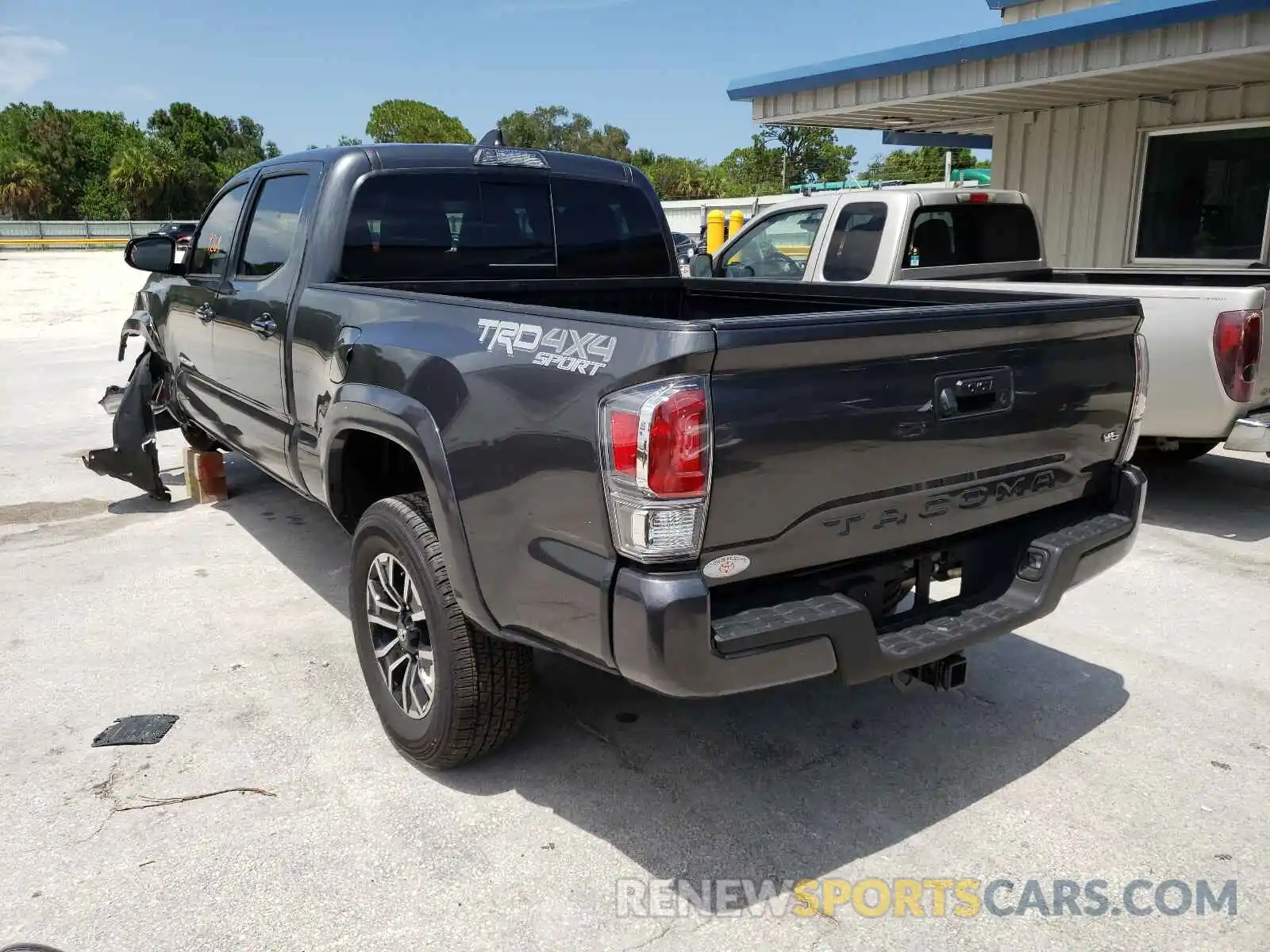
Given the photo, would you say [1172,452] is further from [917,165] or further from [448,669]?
[917,165]

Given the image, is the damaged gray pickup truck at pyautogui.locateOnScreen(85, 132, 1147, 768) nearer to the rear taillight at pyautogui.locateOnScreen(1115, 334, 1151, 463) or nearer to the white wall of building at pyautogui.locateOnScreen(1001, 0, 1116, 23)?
the rear taillight at pyautogui.locateOnScreen(1115, 334, 1151, 463)

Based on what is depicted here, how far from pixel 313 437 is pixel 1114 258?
933 centimetres

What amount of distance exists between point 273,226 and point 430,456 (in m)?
2.22

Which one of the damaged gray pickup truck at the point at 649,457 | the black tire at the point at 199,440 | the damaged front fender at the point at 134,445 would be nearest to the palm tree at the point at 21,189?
Result: the black tire at the point at 199,440

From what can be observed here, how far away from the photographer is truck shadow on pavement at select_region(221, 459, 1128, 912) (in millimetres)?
3010

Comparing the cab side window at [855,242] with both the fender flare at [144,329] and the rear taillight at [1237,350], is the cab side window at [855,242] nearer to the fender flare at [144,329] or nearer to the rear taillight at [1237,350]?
the rear taillight at [1237,350]

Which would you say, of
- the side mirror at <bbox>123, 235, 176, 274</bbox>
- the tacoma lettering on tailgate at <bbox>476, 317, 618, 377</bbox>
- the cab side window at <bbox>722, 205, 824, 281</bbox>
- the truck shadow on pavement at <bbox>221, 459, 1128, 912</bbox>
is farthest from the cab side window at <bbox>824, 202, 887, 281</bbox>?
the tacoma lettering on tailgate at <bbox>476, 317, 618, 377</bbox>

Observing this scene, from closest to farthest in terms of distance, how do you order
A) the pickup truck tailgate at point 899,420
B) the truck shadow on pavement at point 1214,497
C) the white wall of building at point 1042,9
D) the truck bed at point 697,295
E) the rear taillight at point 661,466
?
the rear taillight at point 661,466
the pickup truck tailgate at point 899,420
the truck bed at point 697,295
the truck shadow on pavement at point 1214,497
the white wall of building at point 1042,9

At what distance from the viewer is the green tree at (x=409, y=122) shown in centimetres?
10000

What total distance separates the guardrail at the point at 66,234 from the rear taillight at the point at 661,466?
175ft

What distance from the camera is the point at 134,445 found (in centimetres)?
629

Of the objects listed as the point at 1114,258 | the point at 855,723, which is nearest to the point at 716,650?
the point at 855,723

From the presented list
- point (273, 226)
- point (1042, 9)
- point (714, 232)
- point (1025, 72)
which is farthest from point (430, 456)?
point (714, 232)

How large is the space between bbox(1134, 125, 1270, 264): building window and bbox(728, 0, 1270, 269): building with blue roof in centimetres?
1
